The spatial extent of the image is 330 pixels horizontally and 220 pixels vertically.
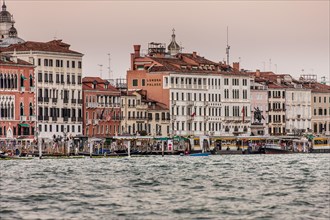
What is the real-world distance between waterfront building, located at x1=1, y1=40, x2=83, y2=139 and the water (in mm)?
38377

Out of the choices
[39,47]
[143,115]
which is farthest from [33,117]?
[143,115]

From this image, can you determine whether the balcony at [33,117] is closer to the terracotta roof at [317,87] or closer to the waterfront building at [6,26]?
the waterfront building at [6,26]

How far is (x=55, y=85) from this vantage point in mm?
139375

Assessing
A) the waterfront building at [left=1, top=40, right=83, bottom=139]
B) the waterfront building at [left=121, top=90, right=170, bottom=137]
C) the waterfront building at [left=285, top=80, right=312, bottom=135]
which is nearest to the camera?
the waterfront building at [left=1, top=40, right=83, bottom=139]

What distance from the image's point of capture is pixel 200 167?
103375 millimetres

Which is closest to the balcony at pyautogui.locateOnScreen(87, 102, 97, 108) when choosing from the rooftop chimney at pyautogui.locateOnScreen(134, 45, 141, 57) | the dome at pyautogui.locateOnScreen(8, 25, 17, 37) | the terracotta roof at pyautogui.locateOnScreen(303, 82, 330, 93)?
the rooftop chimney at pyautogui.locateOnScreen(134, 45, 141, 57)

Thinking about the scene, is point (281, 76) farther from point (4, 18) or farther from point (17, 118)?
point (17, 118)

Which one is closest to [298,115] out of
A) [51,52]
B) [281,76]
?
[281,76]

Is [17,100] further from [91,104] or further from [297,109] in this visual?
[297,109]

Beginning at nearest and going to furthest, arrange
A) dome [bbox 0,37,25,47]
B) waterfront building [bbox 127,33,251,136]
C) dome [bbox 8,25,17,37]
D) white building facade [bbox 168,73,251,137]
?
dome [bbox 0,37,25,47] → waterfront building [bbox 127,33,251,136] → white building facade [bbox 168,73,251,137] → dome [bbox 8,25,17,37]

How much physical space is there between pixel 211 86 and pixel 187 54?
5.22 meters

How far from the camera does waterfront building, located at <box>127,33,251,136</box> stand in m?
153

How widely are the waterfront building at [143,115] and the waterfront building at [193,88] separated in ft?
3.35

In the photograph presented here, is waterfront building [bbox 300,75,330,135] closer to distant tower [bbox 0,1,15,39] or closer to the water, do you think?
distant tower [bbox 0,1,15,39]
